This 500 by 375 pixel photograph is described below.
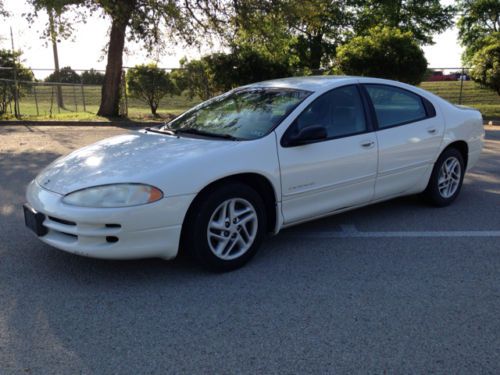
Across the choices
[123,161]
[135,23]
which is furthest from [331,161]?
[135,23]

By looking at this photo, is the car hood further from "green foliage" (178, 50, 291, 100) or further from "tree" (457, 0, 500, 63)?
"tree" (457, 0, 500, 63)

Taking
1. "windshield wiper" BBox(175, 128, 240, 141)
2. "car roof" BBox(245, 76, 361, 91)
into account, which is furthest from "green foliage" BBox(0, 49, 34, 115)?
"car roof" BBox(245, 76, 361, 91)

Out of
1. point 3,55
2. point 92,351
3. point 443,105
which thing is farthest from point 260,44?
point 92,351

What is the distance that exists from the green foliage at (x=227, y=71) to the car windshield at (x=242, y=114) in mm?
12759

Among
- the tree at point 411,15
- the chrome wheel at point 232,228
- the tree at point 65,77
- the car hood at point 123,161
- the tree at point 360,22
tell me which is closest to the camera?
the car hood at point 123,161

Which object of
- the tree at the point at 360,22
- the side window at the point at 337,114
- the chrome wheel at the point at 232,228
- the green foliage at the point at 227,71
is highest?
the tree at the point at 360,22

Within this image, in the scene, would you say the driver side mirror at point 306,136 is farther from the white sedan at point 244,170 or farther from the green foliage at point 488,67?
the green foliage at point 488,67

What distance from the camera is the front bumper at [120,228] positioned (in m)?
3.43

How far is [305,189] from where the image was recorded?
13.8 ft

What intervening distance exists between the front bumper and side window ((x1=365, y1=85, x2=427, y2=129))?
7.36 ft

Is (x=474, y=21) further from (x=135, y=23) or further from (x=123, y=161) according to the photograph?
(x=123, y=161)

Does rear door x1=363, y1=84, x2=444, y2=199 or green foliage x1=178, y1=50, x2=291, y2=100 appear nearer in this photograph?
rear door x1=363, y1=84, x2=444, y2=199

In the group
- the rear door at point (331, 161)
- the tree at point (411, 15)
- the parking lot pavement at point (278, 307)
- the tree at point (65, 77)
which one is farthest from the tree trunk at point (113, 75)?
the tree at point (411, 15)

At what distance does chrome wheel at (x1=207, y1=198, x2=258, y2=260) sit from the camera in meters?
3.78
